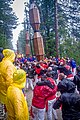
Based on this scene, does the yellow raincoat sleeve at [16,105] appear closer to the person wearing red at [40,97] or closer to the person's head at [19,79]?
the person's head at [19,79]

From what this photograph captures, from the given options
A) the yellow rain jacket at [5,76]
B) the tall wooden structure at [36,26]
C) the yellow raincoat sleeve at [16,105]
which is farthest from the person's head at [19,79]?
the tall wooden structure at [36,26]

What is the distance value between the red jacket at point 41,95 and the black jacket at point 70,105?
1.29m

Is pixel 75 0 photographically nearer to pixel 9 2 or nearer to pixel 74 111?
pixel 9 2

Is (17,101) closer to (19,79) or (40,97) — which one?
(19,79)

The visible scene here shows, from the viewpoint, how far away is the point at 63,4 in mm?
40188

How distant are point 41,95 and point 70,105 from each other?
1558 mm

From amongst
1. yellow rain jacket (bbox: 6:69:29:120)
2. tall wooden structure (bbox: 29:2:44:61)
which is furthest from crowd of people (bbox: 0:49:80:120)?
tall wooden structure (bbox: 29:2:44:61)

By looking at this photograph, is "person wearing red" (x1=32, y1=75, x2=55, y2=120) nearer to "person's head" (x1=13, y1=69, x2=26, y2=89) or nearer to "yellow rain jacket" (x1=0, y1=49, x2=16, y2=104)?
"yellow rain jacket" (x1=0, y1=49, x2=16, y2=104)

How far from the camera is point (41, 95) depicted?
7.54 meters

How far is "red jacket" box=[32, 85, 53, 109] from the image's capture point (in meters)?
7.48

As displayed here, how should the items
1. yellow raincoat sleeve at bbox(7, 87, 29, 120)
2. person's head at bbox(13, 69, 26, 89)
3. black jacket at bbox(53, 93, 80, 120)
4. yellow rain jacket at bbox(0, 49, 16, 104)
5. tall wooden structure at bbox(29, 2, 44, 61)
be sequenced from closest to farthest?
yellow raincoat sleeve at bbox(7, 87, 29, 120) → person's head at bbox(13, 69, 26, 89) → black jacket at bbox(53, 93, 80, 120) → yellow rain jacket at bbox(0, 49, 16, 104) → tall wooden structure at bbox(29, 2, 44, 61)

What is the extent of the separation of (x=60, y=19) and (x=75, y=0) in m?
9.22

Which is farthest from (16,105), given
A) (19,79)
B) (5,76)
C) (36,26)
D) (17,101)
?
(36,26)

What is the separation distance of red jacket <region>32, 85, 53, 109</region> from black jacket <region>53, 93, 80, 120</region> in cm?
129
